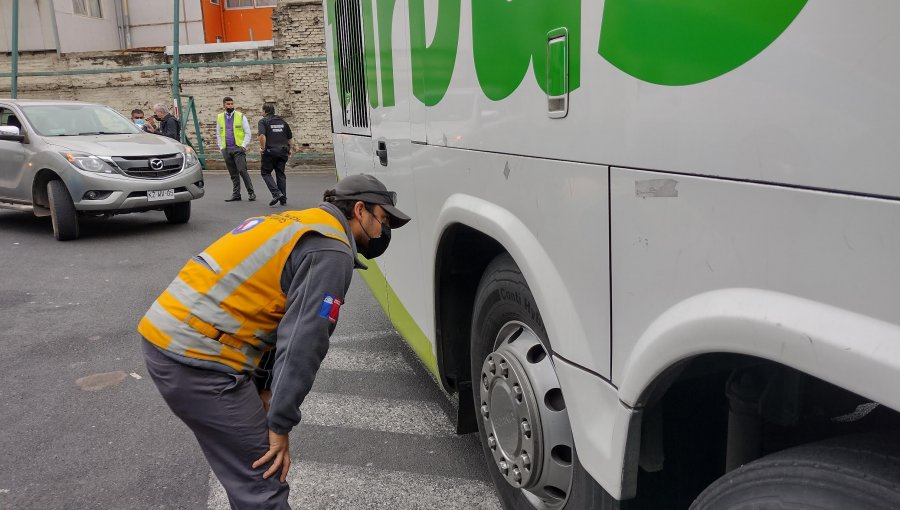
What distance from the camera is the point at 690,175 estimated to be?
51.9 inches

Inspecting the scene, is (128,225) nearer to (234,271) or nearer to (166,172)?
(166,172)

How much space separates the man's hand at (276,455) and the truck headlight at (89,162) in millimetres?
7526

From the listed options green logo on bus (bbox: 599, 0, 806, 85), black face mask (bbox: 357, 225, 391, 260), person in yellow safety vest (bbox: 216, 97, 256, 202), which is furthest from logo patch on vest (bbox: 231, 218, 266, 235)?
person in yellow safety vest (bbox: 216, 97, 256, 202)

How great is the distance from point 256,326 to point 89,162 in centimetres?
756

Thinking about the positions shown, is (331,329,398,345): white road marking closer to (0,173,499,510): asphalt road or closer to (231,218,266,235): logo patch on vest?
(0,173,499,510): asphalt road

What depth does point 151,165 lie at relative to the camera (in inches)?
352

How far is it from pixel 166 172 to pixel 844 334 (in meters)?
9.29

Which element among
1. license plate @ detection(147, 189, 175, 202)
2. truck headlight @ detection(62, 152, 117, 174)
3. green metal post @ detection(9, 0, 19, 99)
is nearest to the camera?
truck headlight @ detection(62, 152, 117, 174)

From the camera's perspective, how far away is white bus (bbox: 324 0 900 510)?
1.02 m

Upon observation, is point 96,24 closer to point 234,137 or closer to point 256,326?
→ point 234,137

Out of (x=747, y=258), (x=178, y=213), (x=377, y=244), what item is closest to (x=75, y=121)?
(x=178, y=213)

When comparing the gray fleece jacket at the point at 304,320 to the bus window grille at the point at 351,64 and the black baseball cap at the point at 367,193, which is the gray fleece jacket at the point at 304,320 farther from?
the bus window grille at the point at 351,64

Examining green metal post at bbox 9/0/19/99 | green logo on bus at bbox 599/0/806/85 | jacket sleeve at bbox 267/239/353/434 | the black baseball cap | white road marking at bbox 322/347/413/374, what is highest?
green metal post at bbox 9/0/19/99

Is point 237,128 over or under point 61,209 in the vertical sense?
over
